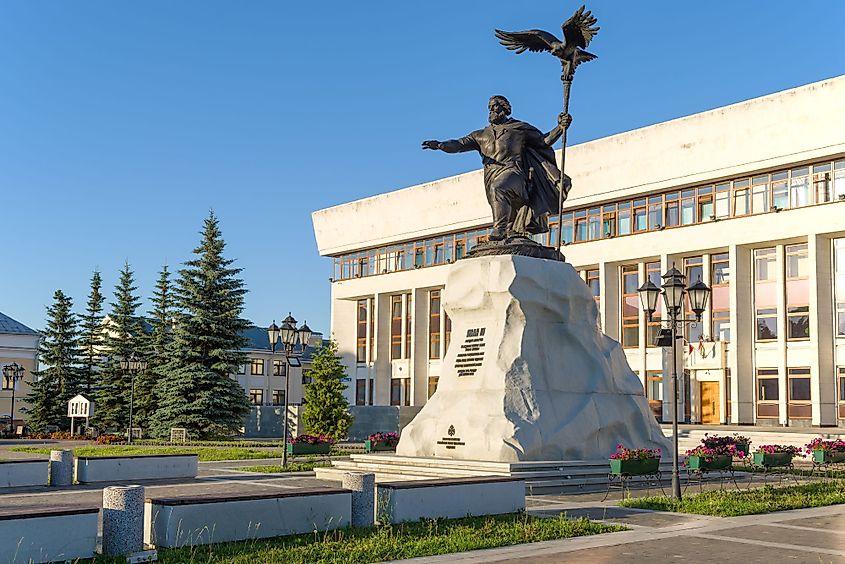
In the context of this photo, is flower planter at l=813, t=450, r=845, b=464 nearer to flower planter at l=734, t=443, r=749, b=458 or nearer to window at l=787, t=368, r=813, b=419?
flower planter at l=734, t=443, r=749, b=458

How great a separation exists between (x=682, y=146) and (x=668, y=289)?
30.7 metres

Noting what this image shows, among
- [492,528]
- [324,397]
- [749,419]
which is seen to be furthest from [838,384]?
[492,528]

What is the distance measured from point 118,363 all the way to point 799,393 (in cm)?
3142

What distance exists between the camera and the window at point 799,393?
140 feet

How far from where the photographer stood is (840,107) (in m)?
40.0

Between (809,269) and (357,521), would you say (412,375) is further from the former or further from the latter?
(357,521)

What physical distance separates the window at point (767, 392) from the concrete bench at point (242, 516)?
1419 inches

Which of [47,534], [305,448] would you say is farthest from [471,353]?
[47,534]

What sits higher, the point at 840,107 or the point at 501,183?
the point at 840,107

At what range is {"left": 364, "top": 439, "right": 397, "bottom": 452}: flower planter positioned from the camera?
25.8 m

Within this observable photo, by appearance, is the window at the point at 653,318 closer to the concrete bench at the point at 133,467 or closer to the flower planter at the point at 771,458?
the flower planter at the point at 771,458

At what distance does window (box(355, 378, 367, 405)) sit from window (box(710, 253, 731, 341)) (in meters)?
26.4

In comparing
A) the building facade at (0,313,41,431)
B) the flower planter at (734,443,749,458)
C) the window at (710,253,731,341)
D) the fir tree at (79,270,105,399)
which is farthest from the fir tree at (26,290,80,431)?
the flower planter at (734,443,749,458)

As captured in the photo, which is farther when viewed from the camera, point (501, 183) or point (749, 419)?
point (749, 419)
